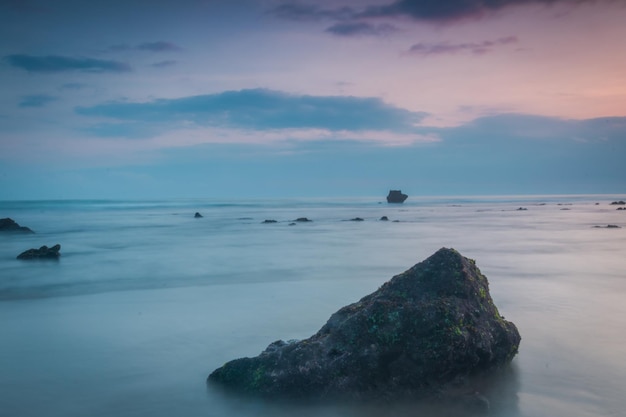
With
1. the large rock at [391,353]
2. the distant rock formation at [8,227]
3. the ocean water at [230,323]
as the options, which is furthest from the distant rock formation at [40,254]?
the distant rock formation at [8,227]

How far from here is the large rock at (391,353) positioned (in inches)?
226

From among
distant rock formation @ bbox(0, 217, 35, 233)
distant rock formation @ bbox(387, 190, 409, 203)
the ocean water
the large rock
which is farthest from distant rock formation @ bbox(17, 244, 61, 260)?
distant rock formation @ bbox(387, 190, 409, 203)

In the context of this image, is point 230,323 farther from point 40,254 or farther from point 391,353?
point 40,254

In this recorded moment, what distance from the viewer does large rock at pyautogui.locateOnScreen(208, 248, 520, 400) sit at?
575cm

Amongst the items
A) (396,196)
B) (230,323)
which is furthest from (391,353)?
(396,196)

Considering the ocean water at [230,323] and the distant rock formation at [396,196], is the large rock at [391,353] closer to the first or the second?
the ocean water at [230,323]

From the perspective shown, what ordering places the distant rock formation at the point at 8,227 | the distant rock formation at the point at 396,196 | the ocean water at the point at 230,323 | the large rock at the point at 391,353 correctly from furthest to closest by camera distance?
the distant rock formation at the point at 396,196
the distant rock formation at the point at 8,227
the ocean water at the point at 230,323
the large rock at the point at 391,353

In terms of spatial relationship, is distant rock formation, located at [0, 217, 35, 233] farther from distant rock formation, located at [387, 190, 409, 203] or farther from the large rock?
distant rock formation, located at [387, 190, 409, 203]

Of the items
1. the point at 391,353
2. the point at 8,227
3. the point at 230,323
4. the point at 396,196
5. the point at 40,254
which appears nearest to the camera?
the point at 391,353

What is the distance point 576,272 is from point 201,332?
1246cm

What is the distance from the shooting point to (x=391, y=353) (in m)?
5.84

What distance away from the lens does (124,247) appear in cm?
2706

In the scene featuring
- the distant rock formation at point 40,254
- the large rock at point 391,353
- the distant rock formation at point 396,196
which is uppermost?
the distant rock formation at point 396,196

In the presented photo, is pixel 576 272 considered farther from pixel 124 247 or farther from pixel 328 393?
pixel 124 247
